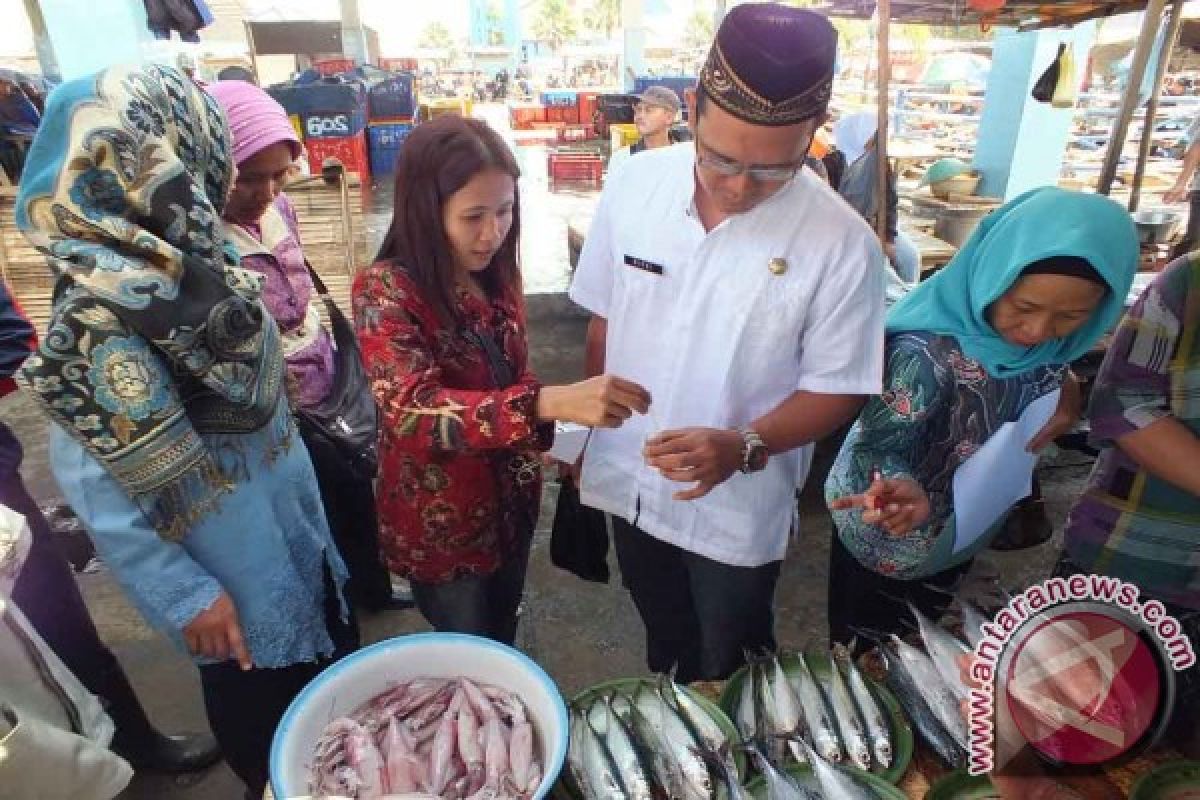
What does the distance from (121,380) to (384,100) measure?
431 inches

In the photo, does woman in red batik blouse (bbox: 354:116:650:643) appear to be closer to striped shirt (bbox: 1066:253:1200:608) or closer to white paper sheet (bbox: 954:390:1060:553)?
white paper sheet (bbox: 954:390:1060:553)

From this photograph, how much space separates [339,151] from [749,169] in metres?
8.91

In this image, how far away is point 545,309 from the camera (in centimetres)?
693

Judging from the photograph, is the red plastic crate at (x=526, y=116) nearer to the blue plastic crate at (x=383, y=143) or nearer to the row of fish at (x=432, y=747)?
the blue plastic crate at (x=383, y=143)

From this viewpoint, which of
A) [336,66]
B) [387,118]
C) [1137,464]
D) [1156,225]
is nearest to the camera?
[1137,464]

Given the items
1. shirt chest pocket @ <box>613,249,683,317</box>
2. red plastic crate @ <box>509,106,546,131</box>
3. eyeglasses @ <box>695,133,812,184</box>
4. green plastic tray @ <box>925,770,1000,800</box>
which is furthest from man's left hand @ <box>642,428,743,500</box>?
red plastic crate @ <box>509,106,546,131</box>

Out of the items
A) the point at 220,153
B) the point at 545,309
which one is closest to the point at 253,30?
the point at 545,309

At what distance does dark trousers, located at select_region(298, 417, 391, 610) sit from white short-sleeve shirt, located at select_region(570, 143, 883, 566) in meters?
1.29

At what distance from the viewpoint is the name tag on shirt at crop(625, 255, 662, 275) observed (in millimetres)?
1780

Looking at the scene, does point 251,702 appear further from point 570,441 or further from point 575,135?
point 575,135

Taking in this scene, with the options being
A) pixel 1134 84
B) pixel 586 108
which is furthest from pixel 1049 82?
pixel 586 108

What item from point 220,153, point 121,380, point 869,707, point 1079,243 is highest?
point 220,153

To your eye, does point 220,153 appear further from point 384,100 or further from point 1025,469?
point 384,100

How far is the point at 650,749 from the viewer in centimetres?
140
